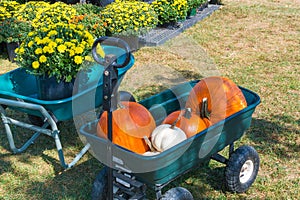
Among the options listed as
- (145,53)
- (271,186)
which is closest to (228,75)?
(145,53)

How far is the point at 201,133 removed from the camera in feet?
8.82

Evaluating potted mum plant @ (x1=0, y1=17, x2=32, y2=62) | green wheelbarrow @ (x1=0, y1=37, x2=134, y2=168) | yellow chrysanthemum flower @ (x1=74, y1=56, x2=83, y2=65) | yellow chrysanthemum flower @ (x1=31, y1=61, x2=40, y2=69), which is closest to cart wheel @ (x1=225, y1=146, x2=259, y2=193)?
green wheelbarrow @ (x1=0, y1=37, x2=134, y2=168)

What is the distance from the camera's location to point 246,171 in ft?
11.0

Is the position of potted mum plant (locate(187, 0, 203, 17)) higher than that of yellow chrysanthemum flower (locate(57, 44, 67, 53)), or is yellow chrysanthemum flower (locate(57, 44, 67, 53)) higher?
yellow chrysanthemum flower (locate(57, 44, 67, 53))

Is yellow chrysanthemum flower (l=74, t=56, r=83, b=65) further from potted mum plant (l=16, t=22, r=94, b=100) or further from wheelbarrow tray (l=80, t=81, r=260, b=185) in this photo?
wheelbarrow tray (l=80, t=81, r=260, b=185)

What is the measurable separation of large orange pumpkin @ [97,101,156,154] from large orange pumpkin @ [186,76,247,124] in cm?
36

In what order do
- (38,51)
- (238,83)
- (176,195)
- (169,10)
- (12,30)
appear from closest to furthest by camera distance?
(176,195) < (38,51) < (238,83) < (12,30) < (169,10)

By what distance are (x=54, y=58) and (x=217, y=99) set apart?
1304 mm

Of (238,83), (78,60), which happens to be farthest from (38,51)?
(238,83)

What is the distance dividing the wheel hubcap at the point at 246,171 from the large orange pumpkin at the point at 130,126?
0.83 m

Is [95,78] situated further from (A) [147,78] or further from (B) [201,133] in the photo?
(A) [147,78]

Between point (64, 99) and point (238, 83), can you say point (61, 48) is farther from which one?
point (238, 83)

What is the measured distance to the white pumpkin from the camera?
9.13 ft

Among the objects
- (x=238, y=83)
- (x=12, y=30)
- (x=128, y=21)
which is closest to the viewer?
(x=238, y=83)
